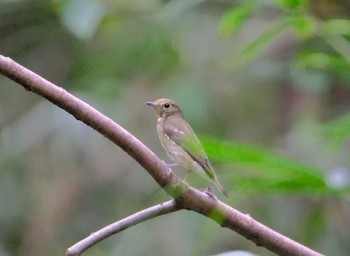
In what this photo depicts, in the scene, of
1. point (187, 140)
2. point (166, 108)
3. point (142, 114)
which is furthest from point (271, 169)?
point (142, 114)

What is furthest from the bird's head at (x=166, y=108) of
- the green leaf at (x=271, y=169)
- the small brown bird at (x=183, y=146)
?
the green leaf at (x=271, y=169)

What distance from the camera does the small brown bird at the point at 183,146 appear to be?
1.74 metres

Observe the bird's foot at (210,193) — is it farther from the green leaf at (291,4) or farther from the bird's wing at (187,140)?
the green leaf at (291,4)

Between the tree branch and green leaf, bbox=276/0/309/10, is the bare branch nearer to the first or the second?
the tree branch

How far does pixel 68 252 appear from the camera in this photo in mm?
1175

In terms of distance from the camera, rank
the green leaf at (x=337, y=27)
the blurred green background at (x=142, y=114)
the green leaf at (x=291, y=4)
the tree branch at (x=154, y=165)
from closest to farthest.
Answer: the tree branch at (x=154, y=165) < the green leaf at (x=291, y=4) < the green leaf at (x=337, y=27) < the blurred green background at (x=142, y=114)

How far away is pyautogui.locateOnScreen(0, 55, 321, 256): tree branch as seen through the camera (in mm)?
1104

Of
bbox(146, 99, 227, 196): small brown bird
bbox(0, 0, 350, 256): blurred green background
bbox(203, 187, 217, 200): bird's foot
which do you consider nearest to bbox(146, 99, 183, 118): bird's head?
bbox(146, 99, 227, 196): small brown bird

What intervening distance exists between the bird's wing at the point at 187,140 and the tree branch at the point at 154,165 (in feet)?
1.45

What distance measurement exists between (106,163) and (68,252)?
280cm

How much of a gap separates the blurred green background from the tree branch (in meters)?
1.71

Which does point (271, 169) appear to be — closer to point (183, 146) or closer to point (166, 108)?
point (183, 146)

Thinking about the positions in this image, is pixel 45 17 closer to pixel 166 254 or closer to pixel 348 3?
pixel 166 254

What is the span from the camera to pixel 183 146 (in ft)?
5.86
